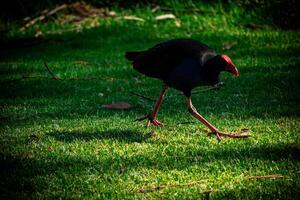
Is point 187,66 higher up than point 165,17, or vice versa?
point 187,66

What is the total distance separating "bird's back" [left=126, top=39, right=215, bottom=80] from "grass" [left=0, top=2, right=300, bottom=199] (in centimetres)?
54

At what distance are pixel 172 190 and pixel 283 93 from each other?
2960mm

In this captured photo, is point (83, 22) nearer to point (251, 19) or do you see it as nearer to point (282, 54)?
point (251, 19)

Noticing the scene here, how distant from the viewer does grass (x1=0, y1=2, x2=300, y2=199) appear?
12.3ft

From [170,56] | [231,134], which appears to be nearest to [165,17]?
[170,56]

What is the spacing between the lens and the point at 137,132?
16.4ft

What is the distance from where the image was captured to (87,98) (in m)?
6.35

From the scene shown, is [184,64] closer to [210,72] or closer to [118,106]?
[210,72]

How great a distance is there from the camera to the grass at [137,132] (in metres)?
3.75

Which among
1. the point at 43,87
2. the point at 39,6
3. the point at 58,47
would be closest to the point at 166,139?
the point at 43,87

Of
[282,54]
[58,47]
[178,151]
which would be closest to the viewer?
[178,151]

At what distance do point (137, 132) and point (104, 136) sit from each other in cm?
31

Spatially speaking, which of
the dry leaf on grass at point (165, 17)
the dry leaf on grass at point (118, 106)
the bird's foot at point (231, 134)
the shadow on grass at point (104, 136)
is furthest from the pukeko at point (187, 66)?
the dry leaf on grass at point (165, 17)

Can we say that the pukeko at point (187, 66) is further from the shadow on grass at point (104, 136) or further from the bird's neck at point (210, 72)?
the shadow on grass at point (104, 136)
